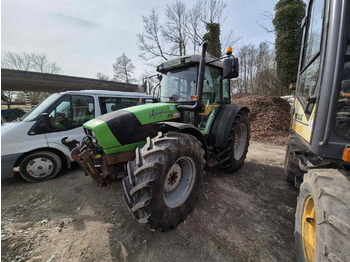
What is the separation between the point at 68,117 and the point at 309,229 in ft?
14.8

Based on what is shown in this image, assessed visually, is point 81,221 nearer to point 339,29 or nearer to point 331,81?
point 331,81

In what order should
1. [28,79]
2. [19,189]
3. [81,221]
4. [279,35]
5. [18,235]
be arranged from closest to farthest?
[18,235], [81,221], [19,189], [279,35], [28,79]

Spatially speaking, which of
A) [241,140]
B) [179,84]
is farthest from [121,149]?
[241,140]

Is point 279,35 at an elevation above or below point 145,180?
above

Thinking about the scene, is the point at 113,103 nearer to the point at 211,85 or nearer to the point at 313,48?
the point at 211,85

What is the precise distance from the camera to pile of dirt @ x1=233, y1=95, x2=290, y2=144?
6.77m

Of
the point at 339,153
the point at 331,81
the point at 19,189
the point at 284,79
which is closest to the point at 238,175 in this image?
the point at 339,153

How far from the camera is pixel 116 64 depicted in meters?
28.0

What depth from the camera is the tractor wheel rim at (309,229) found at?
1.36 meters

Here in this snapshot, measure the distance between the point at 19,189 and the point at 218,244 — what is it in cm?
363

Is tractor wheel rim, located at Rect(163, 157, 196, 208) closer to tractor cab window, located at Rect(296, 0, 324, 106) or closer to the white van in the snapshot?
tractor cab window, located at Rect(296, 0, 324, 106)

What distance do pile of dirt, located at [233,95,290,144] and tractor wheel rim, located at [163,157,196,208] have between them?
552 centimetres

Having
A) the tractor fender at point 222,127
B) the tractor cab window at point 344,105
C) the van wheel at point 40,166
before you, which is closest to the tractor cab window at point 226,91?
the tractor fender at point 222,127

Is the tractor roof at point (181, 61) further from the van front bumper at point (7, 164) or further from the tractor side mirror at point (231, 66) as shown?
the van front bumper at point (7, 164)
